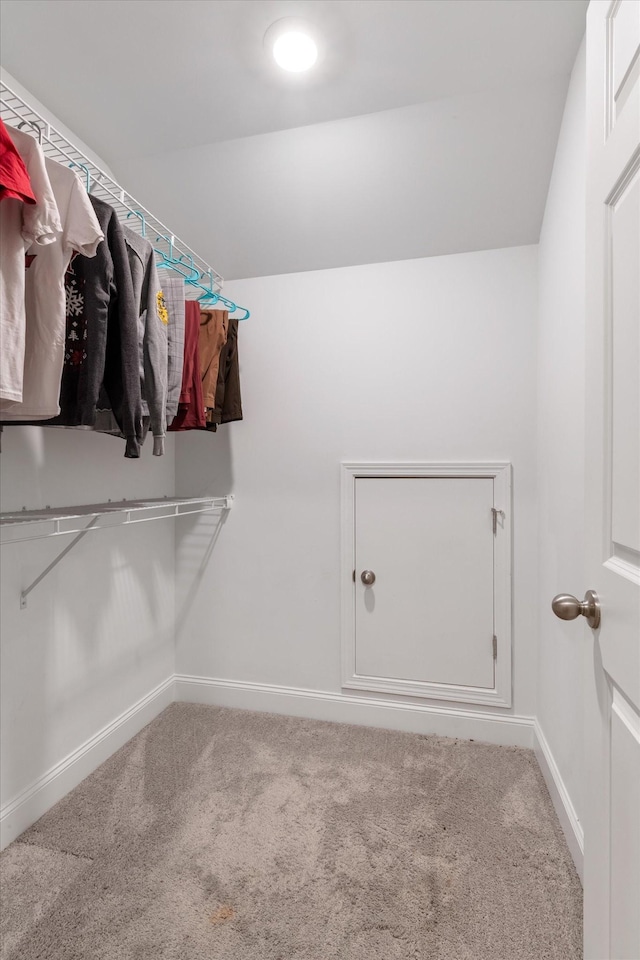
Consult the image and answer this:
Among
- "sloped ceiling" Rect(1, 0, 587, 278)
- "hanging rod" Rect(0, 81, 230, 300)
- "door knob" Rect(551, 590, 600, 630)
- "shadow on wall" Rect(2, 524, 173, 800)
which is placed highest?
"sloped ceiling" Rect(1, 0, 587, 278)

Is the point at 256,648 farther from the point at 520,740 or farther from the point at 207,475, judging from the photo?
the point at 520,740

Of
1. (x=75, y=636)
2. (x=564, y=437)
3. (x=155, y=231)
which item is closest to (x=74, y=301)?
(x=155, y=231)

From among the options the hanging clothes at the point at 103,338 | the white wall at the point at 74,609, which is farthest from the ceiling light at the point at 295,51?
the white wall at the point at 74,609

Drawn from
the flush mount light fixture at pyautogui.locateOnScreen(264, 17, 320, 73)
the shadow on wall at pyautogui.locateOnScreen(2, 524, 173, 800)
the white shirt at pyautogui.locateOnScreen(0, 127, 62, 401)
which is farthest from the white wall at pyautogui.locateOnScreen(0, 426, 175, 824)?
the flush mount light fixture at pyautogui.locateOnScreen(264, 17, 320, 73)

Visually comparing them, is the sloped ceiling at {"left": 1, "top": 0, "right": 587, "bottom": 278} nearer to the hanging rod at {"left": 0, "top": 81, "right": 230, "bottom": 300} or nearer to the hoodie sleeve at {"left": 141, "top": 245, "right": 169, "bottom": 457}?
the hanging rod at {"left": 0, "top": 81, "right": 230, "bottom": 300}

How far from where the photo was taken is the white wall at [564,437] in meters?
1.43

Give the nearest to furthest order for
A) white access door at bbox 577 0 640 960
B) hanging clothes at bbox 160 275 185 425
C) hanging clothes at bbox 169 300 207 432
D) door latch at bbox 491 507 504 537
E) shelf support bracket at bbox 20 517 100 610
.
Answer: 1. white access door at bbox 577 0 640 960
2. shelf support bracket at bbox 20 517 100 610
3. hanging clothes at bbox 160 275 185 425
4. hanging clothes at bbox 169 300 207 432
5. door latch at bbox 491 507 504 537

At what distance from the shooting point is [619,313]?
29.2 inches

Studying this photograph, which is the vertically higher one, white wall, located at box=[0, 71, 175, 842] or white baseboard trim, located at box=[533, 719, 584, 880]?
white wall, located at box=[0, 71, 175, 842]

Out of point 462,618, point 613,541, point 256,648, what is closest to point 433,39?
point 613,541

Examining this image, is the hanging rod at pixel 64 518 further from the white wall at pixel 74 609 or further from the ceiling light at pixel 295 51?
the ceiling light at pixel 295 51

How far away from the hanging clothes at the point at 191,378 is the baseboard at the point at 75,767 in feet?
4.25

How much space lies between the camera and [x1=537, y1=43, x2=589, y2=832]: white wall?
143cm

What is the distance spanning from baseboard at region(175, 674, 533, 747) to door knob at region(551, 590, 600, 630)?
5.13ft
